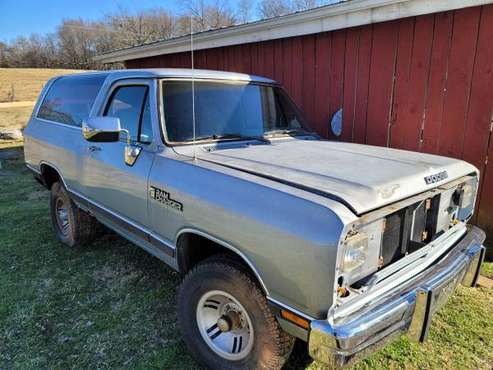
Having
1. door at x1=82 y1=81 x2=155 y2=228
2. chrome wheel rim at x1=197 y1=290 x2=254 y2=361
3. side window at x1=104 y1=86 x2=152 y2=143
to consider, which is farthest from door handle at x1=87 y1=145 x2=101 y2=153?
chrome wheel rim at x1=197 y1=290 x2=254 y2=361

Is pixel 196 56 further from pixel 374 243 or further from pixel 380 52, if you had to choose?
pixel 374 243

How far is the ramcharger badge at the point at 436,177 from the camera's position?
2.25 metres

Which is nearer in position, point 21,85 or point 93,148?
point 93,148

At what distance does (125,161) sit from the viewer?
9.61 feet

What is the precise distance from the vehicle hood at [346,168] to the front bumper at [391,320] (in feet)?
1.62

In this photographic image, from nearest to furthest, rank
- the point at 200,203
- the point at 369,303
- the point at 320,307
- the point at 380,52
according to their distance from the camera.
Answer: the point at 320,307
the point at 369,303
the point at 200,203
the point at 380,52

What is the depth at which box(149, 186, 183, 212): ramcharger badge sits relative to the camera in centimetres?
242

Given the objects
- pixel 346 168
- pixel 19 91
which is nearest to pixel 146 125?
pixel 346 168

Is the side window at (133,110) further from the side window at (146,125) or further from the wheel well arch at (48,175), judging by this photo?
the wheel well arch at (48,175)

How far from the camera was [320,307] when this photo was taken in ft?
5.66

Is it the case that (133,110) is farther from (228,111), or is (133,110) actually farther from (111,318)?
(111,318)

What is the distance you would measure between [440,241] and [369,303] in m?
0.91

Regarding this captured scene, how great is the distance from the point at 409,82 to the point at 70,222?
14.1 feet

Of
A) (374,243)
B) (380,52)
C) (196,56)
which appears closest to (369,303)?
(374,243)
